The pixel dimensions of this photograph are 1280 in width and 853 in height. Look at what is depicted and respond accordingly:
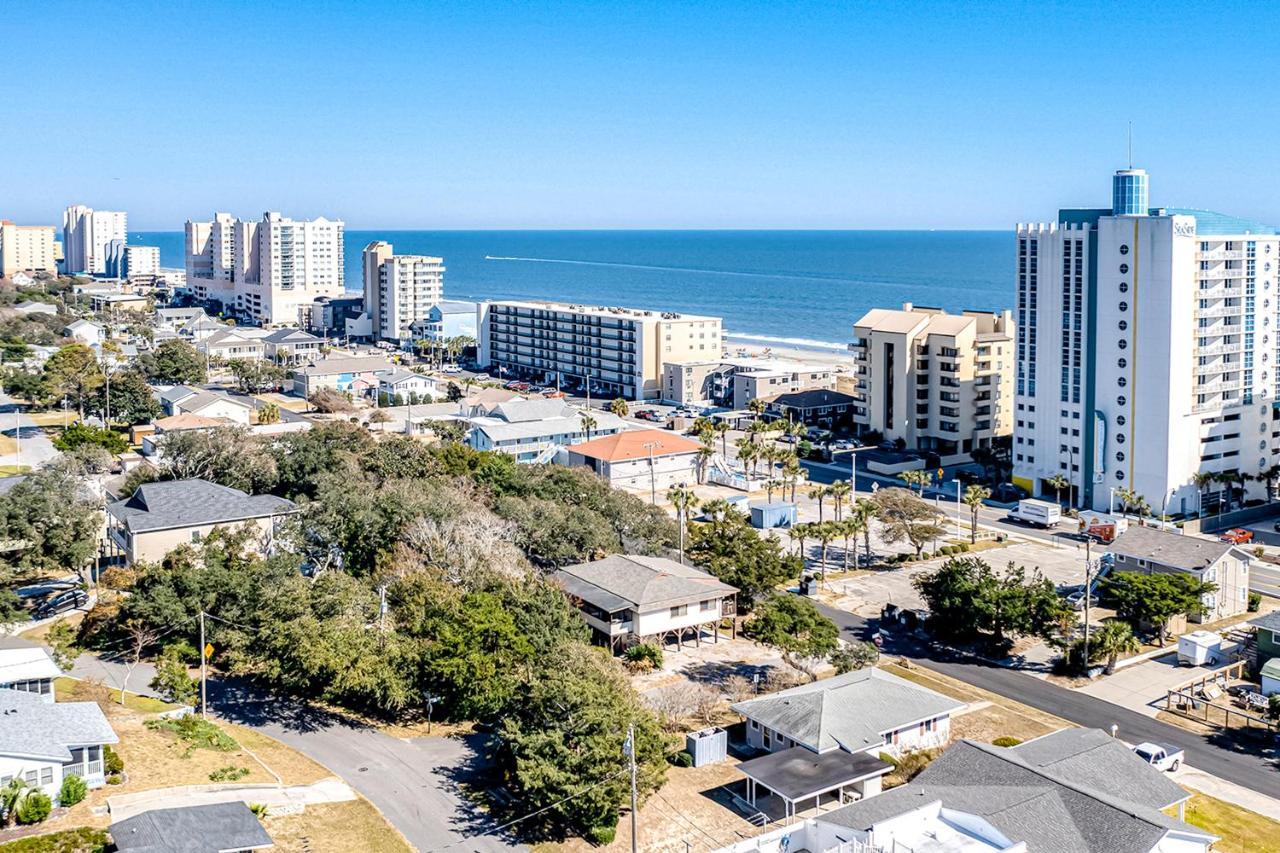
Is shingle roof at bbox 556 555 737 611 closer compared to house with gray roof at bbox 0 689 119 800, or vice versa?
house with gray roof at bbox 0 689 119 800

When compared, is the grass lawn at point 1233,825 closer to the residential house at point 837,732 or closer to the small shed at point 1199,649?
the residential house at point 837,732

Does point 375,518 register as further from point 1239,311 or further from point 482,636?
point 1239,311

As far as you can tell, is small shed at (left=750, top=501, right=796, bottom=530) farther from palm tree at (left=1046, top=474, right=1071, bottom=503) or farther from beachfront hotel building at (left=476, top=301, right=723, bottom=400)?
beachfront hotel building at (left=476, top=301, right=723, bottom=400)

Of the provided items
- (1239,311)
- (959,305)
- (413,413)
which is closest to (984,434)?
(1239,311)

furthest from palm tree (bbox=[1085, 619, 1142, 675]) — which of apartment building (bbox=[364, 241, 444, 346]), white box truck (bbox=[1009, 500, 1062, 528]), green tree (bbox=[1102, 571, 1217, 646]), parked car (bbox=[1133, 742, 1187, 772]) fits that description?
apartment building (bbox=[364, 241, 444, 346])

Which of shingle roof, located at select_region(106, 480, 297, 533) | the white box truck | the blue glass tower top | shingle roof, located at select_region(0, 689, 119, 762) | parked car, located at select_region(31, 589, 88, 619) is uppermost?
the blue glass tower top

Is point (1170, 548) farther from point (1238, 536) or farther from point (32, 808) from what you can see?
point (32, 808)

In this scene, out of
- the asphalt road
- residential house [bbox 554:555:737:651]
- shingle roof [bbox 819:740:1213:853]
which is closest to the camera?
shingle roof [bbox 819:740:1213:853]
